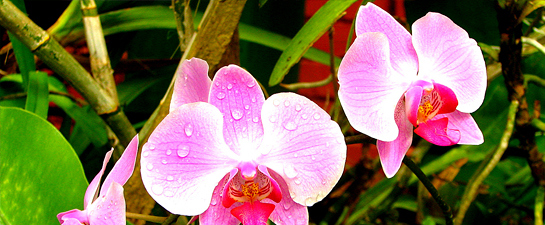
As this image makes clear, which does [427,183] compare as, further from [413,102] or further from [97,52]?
[97,52]

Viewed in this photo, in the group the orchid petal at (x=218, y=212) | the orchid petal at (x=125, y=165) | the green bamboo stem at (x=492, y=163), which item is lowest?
the green bamboo stem at (x=492, y=163)

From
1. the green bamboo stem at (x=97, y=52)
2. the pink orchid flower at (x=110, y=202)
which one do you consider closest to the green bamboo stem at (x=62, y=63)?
the green bamboo stem at (x=97, y=52)

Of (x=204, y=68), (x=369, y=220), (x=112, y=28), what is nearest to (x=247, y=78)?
(x=204, y=68)

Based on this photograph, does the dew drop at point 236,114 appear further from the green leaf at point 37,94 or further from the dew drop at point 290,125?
the green leaf at point 37,94

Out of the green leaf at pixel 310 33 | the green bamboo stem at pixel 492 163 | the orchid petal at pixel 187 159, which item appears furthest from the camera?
the green bamboo stem at pixel 492 163

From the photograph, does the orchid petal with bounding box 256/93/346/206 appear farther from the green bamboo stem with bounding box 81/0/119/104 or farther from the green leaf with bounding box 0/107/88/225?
the green bamboo stem with bounding box 81/0/119/104

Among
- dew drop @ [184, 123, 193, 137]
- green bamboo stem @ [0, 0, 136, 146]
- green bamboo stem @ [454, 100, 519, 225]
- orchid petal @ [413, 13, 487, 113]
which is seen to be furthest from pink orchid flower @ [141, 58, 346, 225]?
green bamboo stem @ [454, 100, 519, 225]
